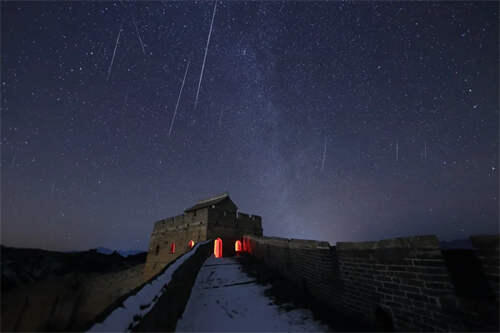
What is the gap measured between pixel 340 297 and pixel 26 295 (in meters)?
5.14

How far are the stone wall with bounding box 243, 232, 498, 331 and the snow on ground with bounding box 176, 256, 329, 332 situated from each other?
90 cm

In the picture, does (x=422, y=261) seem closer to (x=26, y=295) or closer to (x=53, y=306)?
(x=53, y=306)

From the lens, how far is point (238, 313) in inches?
177

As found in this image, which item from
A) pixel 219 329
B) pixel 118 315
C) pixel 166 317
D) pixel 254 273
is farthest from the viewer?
pixel 254 273

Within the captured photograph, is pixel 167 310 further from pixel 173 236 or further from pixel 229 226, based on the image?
pixel 173 236

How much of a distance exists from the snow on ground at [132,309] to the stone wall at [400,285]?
12.8 ft

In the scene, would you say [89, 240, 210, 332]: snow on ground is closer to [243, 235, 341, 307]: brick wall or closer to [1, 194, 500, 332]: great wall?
[1, 194, 500, 332]: great wall

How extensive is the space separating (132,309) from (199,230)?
18.2 meters

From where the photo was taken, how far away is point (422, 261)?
291cm

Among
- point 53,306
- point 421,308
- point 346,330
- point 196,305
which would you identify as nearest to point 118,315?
point 53,306

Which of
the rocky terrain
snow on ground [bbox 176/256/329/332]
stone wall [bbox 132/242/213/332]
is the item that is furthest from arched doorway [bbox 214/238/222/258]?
the rocky terrain

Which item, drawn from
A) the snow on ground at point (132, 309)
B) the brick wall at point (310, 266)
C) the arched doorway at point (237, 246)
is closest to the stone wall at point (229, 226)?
the arched doorway at point (237, 246)

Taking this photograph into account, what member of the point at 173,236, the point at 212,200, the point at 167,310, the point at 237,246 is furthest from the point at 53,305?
the point at 212,200

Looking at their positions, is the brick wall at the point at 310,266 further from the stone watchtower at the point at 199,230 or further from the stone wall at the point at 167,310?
the stone watchtower at the point at 199,230
